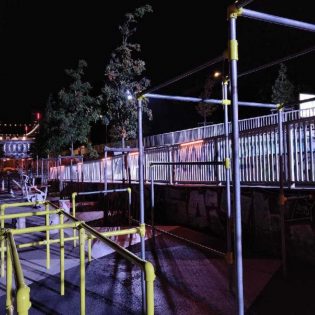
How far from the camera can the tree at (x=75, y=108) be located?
23359 millimetres

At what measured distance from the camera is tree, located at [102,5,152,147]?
17.2m

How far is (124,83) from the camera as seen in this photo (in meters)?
17.5

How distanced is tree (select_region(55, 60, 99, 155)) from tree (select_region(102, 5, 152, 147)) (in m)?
5.34

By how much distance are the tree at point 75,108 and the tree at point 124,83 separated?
5339mm

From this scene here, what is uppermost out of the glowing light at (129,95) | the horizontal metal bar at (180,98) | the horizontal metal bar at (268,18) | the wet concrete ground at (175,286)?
the glowing light at (129,95)

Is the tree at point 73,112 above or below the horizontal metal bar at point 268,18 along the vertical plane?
above

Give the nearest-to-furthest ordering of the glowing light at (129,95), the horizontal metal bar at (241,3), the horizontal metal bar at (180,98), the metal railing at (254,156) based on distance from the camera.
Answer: the horizontal metal bar at (241,3) → the horizontal metal bar at (180,98) → the metal railing at (254,156) → the glowing light at (129,95)

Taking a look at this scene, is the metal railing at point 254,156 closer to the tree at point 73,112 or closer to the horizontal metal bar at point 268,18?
the horizontal metal bar at point 268,18

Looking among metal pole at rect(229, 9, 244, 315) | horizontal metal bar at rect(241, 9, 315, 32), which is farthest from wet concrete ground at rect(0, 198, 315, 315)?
horizontal metal bar at rect(241, 9, 315, 32)

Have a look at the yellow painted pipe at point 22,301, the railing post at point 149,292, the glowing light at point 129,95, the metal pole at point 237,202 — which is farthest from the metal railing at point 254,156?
the yellow painted pipe at point 22,301

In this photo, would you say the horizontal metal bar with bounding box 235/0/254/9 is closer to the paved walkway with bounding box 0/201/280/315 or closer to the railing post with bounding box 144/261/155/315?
the railing post with bounding box 144/261/155/315

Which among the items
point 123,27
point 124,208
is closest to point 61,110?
point 123,27

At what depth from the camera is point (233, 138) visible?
3.31 m

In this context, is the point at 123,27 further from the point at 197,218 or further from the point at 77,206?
the point at 197,218
